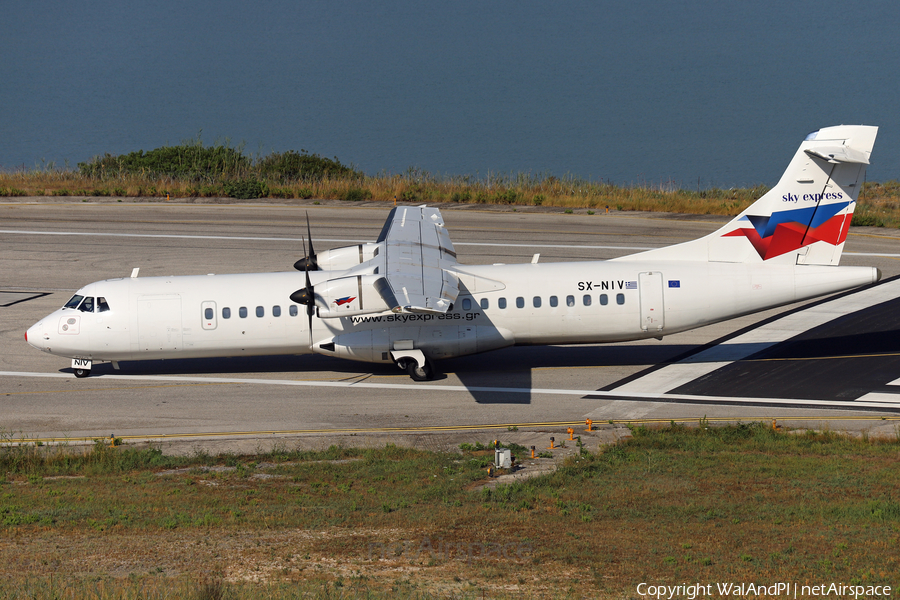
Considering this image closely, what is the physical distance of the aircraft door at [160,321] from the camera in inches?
1109

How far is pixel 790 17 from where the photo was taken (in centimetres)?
Result: 18100

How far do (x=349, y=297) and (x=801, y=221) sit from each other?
14801 millimetres

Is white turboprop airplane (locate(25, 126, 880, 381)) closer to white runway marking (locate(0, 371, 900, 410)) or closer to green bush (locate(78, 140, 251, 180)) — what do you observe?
white runway marking (locate(0, 371, 900, 410))

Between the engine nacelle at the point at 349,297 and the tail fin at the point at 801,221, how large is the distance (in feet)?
35.3

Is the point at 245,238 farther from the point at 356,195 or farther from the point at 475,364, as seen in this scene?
the point at 475,364

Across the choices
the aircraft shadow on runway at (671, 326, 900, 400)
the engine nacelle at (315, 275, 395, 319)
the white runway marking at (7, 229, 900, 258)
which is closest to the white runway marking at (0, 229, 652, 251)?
the white runway marking at (7, 229, 900, 258)

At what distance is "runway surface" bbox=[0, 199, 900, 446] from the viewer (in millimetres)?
25125

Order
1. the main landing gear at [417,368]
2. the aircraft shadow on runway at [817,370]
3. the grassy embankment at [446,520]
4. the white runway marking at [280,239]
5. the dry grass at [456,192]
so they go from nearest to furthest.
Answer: the grassy embankment at [446,520], the aircraft shadow on runway at [817,370], the main landing gear at [417,368], the white runway marking at [280,239], the dry grass at [456,192]

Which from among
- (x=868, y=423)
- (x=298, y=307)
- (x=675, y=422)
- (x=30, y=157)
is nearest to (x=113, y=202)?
(x=298, y=307)

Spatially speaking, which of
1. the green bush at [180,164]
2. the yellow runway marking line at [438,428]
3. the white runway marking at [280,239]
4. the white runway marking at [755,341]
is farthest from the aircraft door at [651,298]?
the green bush at [180,164]

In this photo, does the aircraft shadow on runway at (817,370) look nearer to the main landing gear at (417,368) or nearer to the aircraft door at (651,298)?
the aircraft door at (651,298)

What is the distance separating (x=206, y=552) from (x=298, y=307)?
13840mm

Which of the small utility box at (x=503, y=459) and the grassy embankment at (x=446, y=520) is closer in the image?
the grassy embankment at (x=446, y=520)

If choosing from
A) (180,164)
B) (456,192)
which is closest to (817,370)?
(456,192)
